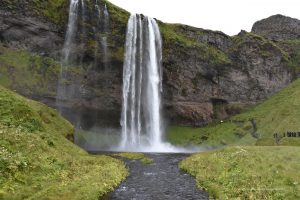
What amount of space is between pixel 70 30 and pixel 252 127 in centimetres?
5867

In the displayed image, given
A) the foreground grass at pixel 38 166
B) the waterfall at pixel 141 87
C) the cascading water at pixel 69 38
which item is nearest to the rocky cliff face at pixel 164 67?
the cascading water at pixel 69 38

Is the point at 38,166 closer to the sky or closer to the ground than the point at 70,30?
closer to the ground

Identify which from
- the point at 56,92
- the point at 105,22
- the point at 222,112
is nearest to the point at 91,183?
the point at 56,92

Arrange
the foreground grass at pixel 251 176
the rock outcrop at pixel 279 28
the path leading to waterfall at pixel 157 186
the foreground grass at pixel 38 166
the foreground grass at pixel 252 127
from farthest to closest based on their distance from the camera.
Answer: the rock outcrop at pixel 279 28
the foreground grass at pixel 252 127
the path leading to waterfall at pixel 157 186
the foreground grass at pixel 38 166
the foreground grass at pixel 251 176

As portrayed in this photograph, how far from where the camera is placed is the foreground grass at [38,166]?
23.2 metres

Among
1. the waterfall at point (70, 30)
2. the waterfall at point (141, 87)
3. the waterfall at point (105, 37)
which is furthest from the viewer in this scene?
the waterfall at point (105, 37)

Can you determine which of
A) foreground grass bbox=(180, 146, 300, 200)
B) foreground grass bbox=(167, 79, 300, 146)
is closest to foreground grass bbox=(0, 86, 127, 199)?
foreground grass bbox=(180, 146, 300, 200)

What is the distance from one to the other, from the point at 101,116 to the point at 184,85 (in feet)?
96.2

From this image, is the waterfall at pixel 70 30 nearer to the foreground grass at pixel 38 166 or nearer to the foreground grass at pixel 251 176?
the foreground grass at pixel 38 166

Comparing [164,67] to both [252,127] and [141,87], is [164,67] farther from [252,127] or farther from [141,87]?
[252,127]

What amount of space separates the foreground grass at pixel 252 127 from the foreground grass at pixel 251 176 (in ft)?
179

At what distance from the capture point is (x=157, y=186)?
3025cm

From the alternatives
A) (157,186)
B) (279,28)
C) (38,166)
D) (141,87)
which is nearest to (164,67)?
(141,87)

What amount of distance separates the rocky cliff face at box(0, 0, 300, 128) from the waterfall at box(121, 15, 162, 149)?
322 cm
